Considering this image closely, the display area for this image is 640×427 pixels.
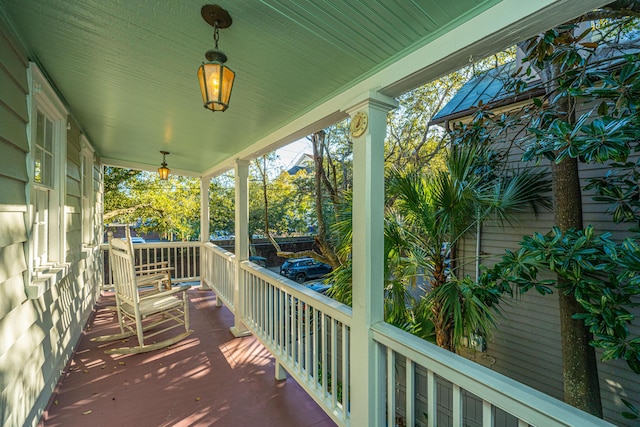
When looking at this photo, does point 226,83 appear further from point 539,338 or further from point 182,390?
point 539,338

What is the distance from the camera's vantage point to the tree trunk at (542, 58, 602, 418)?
2.30 meters

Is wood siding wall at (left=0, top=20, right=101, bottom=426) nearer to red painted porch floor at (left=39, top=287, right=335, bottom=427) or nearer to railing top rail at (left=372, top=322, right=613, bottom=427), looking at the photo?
red painted porch floor at (left=39, top=287, right=335, bottom=427)

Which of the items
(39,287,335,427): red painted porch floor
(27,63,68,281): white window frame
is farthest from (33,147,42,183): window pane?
(39,287,335,427): red painted porch floor

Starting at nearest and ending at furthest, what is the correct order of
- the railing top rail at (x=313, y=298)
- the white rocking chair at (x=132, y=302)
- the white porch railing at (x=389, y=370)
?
the white porch railing at (x=389, y=370) → the railing top rail at (x=313, y=298) → the white rocking chair at (x=132, y=302)

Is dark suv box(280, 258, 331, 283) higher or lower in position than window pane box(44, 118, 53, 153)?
→ lower

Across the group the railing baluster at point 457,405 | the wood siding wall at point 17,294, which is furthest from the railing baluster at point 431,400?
the wood siding wall at point 17,294

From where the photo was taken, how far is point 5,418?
58.6 inches

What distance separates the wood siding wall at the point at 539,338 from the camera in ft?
9.00

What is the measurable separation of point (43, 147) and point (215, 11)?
6.34ft

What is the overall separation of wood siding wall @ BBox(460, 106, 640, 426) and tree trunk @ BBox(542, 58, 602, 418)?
67cm

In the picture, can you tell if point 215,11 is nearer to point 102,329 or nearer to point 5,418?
point 5,418

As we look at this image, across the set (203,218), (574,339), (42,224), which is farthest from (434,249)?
(203,218)

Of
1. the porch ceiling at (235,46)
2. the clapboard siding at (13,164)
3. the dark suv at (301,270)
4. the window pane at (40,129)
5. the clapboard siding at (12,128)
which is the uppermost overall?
the porch ceiling at (235,46)

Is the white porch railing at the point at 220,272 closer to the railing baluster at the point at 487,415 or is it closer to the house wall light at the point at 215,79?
the house wall light at the point at 215,79
